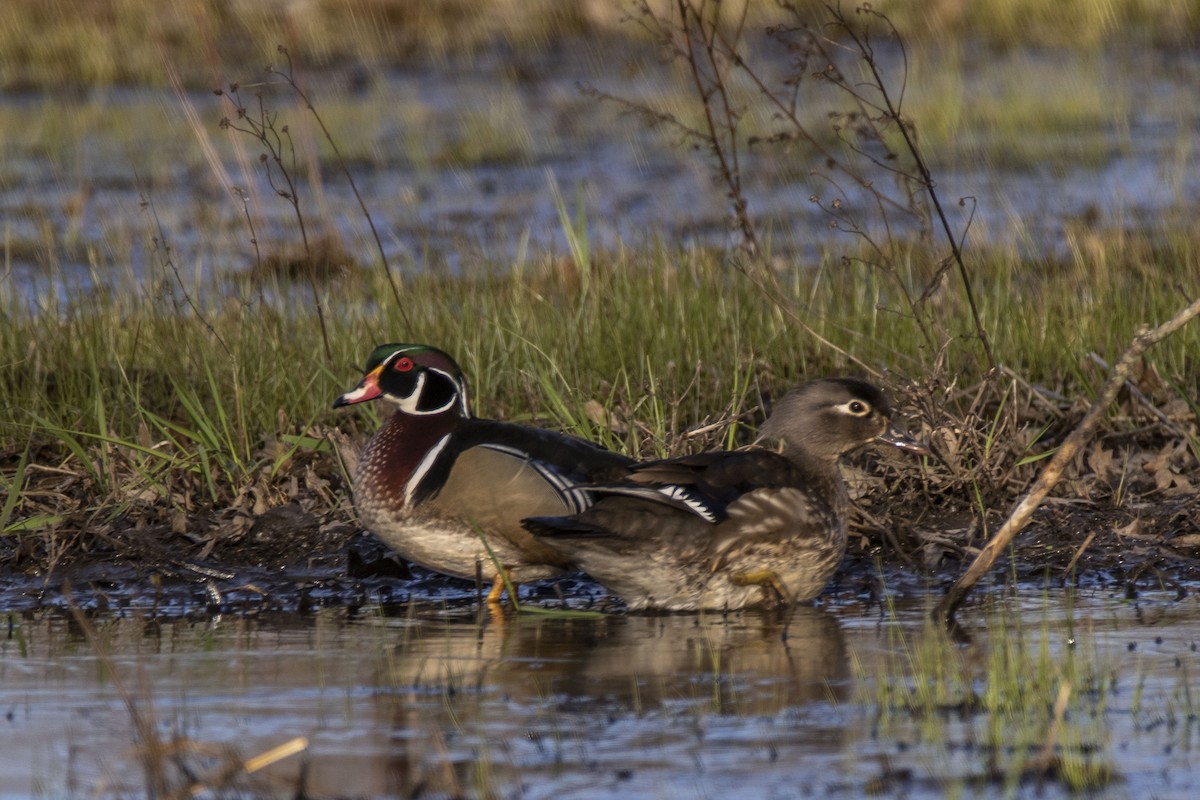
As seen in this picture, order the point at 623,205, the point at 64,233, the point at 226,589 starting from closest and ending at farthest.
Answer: the point at 226,589, the point at 64,233, the point at 623,205

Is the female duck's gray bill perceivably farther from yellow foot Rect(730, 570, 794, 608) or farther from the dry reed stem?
the dry reed stem

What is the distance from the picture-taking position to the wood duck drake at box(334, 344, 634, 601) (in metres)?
6.21

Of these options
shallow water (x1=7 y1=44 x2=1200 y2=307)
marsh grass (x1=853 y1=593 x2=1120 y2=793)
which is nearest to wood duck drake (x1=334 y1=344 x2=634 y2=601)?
marsh grass (x1=853 y1=593 x2=1120 y2=793)

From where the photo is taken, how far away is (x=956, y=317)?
8617mm

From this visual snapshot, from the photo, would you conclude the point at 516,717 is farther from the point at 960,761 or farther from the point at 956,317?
the point at 956,317

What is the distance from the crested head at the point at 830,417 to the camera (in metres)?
6.55

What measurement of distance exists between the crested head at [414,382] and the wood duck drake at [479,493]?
220 mm

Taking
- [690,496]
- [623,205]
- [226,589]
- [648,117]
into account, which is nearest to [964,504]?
[690,496]

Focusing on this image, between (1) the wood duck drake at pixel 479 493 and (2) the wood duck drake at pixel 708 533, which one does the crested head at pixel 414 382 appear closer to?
(1) the wood duck drake at pixel 479 493

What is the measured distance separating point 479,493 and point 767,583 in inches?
37.9

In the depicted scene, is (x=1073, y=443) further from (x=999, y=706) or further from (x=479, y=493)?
(x=479, y=493)

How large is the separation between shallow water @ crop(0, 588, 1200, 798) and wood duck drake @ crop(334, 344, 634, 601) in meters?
0.22

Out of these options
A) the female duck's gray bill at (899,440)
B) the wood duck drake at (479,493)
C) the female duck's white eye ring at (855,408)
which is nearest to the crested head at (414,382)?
the wood duck drake at (479,493)

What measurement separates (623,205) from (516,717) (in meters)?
9.04
